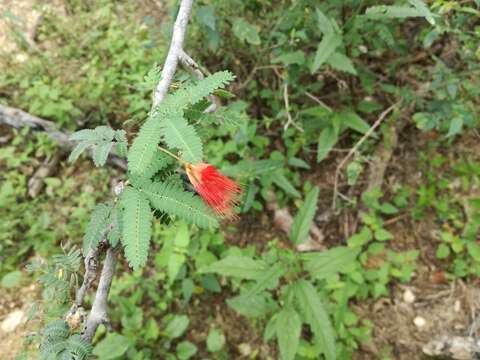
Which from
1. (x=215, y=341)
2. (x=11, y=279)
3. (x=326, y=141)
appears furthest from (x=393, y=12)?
(x=11, y=279)

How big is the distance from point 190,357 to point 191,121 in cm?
172

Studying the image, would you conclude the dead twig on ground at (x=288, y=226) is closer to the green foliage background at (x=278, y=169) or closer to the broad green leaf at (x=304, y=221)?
the green foliage background at (x=278, y=169)

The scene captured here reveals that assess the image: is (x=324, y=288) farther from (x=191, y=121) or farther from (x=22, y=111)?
(x=22, y=111)

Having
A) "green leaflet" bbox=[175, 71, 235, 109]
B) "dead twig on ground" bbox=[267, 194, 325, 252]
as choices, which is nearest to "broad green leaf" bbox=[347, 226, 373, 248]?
"dead twig on ground" bbox=[267, 194, 325, 252]

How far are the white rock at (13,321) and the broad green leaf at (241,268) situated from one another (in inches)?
52.1

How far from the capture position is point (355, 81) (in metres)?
3.15

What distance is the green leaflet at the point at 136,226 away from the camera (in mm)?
1164

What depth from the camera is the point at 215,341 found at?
2.53 meters

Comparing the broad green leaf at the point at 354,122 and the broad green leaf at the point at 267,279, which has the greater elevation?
the broad green leaf at the point at 354,122

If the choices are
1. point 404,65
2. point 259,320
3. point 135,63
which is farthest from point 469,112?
point 135,63

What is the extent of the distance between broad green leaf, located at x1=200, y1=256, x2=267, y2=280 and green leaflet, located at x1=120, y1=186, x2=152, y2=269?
104 cm

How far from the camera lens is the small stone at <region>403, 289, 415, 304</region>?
2.71m

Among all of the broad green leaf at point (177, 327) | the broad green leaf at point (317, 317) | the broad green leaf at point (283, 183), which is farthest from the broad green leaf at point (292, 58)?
the broad green leaf at point (177, 327)

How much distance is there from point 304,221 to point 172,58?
1.19 metres
